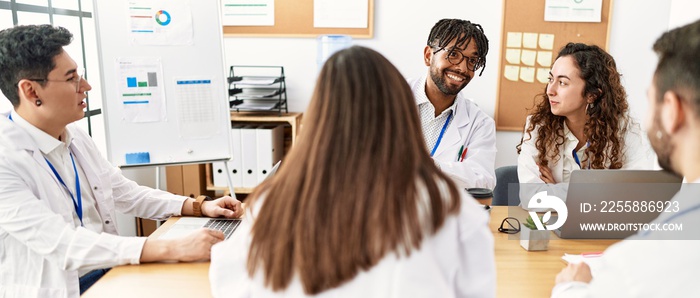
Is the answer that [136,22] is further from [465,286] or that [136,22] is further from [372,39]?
[465,286]

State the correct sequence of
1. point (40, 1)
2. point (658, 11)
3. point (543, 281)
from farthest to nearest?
point (658, 11)
point (40, 1)
point (543, 281)

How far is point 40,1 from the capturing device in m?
2.56

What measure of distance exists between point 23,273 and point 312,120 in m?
1.19

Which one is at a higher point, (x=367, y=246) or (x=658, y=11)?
(x=658, y=11)

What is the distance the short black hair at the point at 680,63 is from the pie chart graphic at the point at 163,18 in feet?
6.82

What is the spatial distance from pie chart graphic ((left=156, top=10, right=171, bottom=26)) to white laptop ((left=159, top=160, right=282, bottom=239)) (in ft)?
3.44

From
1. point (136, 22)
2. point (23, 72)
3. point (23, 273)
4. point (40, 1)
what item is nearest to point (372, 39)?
point (136, 22)

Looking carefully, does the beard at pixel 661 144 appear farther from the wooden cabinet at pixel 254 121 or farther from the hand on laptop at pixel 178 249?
the wooden cabinet at pixel 254 121

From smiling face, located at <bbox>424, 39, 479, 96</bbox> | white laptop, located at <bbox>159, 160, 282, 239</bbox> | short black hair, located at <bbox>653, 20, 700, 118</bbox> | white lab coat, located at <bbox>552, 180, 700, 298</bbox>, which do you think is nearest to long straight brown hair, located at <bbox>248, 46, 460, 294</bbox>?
white lab coat, located at <bbox>552, 180, 700, 298</bbox>

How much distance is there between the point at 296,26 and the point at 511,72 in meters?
1.50

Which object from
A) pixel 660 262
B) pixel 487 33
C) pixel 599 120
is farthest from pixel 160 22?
pixel 660 262

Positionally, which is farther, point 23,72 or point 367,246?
point 23,72

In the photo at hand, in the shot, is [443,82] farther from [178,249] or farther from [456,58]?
[178,249]

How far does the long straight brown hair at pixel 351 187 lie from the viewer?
87 centimetres
